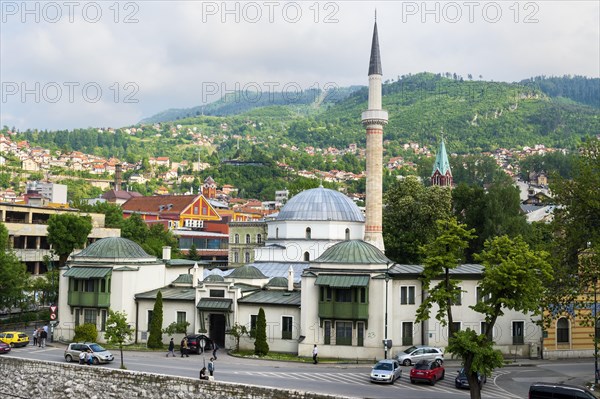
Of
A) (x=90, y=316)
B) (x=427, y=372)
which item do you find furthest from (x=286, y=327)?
(x=90, y=316)

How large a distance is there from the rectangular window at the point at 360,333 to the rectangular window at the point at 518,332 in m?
8.72

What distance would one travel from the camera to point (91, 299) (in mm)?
43219

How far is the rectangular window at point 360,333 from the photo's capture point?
38.3 m

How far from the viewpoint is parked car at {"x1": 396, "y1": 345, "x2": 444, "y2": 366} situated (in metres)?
36.2

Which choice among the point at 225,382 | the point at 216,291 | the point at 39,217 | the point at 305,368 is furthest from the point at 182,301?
the point at 39,217

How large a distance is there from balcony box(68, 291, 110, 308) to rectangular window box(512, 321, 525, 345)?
24.4 metres

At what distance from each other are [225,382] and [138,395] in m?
4.90

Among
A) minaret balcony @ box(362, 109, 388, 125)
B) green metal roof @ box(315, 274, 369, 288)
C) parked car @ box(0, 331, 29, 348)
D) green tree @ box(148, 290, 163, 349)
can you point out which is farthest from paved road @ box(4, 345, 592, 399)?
minaret balcony @ box(362, 109, 388, 125)

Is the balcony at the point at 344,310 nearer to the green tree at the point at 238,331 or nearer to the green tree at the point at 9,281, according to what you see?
the green tree at the point at 238,331

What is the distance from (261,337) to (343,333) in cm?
467

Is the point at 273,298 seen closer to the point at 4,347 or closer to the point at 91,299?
the point at 91,299

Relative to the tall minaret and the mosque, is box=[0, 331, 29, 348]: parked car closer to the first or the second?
the mosque

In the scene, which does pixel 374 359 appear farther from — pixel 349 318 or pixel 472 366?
pixel 472 366

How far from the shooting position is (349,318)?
38.2 metres
